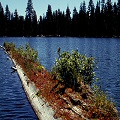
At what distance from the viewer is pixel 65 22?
134m

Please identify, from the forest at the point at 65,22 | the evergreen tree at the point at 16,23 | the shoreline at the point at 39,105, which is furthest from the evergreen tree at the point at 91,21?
the shoreline at the point at 39,105

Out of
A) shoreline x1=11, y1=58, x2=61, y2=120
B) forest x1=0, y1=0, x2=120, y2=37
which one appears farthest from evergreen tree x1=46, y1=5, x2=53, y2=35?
shoreline x1=11, y1=58, x2=61, y2=120

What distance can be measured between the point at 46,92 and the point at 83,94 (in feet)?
8.26

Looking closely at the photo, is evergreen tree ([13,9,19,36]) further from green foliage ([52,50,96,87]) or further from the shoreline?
green foliage ([52,50,96,87])

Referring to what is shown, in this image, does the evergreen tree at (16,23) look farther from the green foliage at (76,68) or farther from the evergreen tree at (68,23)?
the green foliage at (76,68)

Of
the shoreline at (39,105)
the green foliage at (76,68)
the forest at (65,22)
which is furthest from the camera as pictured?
the forest at (65,22)

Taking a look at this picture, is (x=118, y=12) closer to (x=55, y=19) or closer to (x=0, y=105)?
(x=55, y=19)

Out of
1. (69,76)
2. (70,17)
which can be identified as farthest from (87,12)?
(69,76)

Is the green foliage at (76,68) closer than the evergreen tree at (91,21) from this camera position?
Yes

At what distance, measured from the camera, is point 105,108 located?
11711mm

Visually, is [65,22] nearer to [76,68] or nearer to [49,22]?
[49,22]

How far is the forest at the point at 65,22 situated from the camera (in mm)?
118750

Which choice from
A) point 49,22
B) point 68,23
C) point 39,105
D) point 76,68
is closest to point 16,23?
point 49,22

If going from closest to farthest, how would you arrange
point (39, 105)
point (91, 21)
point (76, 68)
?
point (39, 105)
point (76, 68)
point (91, 21)
